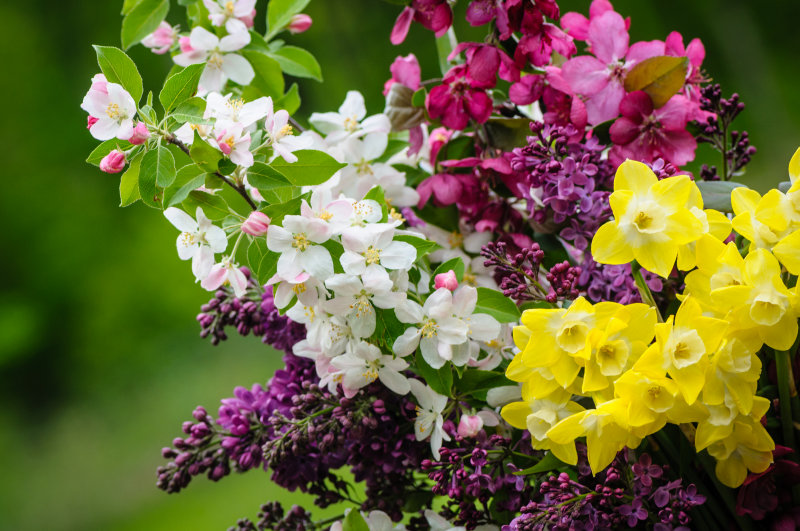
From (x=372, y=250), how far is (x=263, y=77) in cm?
25

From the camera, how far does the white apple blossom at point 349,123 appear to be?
0.55 m

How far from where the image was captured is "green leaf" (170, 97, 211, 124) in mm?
394

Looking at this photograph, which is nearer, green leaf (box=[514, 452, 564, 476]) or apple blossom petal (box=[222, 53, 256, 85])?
green leaf (box=[514, 452, 564, 476])

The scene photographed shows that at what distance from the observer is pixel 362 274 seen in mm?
400

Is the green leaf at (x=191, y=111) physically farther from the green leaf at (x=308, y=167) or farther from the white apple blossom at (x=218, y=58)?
the white apple blossom at (x=218, y=58)

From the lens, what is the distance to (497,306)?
45cm

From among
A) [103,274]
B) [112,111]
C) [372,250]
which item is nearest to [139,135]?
[112,111]

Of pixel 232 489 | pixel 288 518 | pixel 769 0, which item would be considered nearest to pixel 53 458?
pixel 232 489

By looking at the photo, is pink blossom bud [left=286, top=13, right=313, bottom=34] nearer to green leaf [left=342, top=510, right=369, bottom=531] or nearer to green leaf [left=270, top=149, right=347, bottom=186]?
green leaf [left=270, top=149, right=347, bottom=186]

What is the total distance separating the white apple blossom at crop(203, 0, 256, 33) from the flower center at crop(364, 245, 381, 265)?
0.24 metres

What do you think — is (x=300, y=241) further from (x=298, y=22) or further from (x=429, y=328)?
(x=298, y=22)

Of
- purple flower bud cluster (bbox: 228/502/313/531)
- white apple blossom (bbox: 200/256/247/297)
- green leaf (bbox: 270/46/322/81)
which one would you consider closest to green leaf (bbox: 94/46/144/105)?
white apple blossom (bbox: 200/256/247/297)

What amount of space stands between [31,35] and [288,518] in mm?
1680

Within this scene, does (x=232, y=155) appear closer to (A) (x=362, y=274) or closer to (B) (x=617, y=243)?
(A) (x=362, y=274)
